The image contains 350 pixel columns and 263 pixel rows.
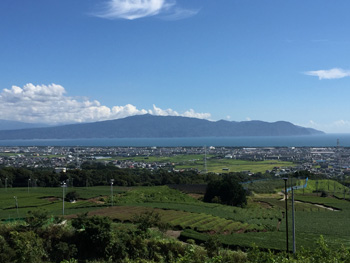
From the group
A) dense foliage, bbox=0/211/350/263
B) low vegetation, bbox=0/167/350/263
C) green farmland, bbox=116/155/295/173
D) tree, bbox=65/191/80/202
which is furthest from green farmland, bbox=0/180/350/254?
green farmland, bbox=116/155/295/173

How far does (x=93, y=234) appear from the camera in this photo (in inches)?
995

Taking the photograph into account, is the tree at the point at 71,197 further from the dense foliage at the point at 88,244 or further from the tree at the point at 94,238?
the tree at the point at 94,238

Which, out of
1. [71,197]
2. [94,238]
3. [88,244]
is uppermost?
[94,238]

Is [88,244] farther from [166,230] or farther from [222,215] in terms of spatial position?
[222,215]

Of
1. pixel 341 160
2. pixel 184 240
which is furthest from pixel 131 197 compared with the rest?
pixel 341 160

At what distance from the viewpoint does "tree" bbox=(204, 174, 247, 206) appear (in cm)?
5669

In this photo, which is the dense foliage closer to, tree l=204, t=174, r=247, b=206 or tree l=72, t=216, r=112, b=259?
tree l=72, t=216, r=112, b=259

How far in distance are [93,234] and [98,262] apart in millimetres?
2181

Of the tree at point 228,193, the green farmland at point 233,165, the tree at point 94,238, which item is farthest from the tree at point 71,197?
the green farmland at point 233,165

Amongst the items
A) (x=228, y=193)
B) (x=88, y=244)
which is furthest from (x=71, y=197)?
(x=88, y=244)

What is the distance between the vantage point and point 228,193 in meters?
57.1

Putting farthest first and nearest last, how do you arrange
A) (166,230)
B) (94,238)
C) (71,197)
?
(71,197), (166,230), (94,238)

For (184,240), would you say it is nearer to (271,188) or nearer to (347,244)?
(347,244)

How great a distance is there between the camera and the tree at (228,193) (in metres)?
56.7
